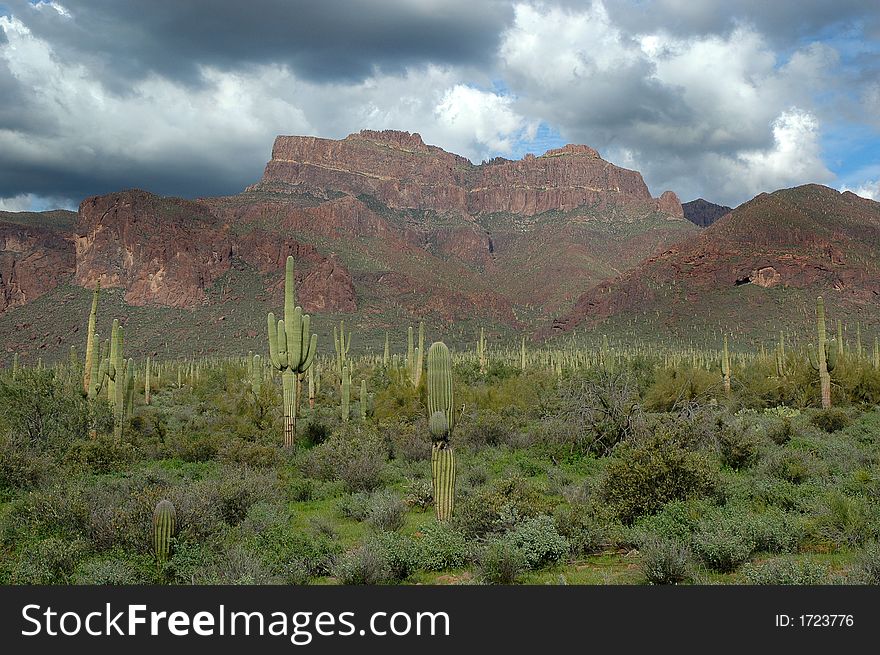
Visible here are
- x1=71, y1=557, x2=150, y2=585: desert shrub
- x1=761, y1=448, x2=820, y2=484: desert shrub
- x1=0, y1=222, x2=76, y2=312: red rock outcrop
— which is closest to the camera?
x1=71, y1=557, x2=150, y2=585: desert shrub

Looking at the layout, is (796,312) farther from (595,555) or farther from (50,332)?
(50,332)

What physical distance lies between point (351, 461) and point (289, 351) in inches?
210

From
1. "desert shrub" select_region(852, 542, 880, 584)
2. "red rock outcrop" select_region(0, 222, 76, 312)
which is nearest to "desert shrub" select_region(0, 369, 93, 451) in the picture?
"desert shrub" select_region(852, 542, 880, 584)

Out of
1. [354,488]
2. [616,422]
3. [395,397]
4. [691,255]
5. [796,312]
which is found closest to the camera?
[354,488]

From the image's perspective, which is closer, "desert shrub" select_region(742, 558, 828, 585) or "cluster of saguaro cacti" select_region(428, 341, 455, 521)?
"desert shrub" select_region(742, 558, 828, 585)

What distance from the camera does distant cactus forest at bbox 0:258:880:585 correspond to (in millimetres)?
8117

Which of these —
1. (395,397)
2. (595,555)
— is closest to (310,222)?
(395,397)

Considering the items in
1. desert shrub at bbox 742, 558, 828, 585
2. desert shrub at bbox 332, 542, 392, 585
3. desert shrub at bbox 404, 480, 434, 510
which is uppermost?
desert shrub at bbox 742, 558, 828, 585

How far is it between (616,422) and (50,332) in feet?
357

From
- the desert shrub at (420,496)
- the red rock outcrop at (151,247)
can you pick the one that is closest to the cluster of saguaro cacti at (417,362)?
the desert shrub at (420,496)

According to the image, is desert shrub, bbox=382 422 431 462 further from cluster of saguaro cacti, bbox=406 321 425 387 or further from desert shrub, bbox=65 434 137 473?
cluster of saguaro cacti, bbox=406 321 425 387

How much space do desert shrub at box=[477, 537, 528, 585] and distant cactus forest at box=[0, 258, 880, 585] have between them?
3 cm

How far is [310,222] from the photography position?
6078 inches

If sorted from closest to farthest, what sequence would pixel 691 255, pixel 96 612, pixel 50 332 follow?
pixel 96 612, pixel 50 332, pixel 691 255
